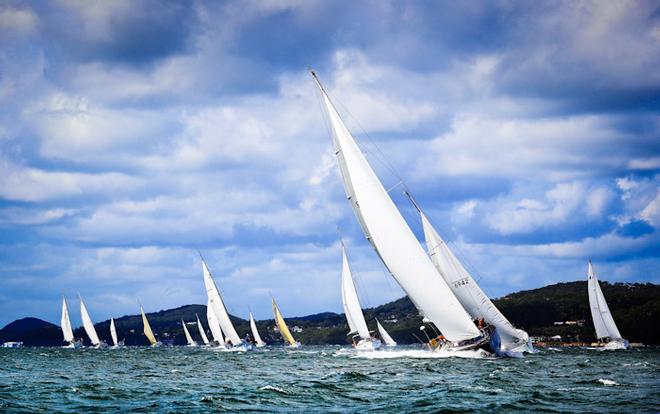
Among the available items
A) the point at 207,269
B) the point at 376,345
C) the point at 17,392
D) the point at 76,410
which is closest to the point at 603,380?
the point at 76,410

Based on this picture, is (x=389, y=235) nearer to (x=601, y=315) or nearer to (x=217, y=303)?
(x=601, y=315)

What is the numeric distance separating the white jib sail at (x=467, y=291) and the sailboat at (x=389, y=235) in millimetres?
7166

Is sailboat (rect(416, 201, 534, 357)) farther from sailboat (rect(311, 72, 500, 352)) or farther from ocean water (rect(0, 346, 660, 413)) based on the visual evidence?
ocean water (rect(0, 346, 660, 413))

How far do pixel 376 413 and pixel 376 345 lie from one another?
269 feet

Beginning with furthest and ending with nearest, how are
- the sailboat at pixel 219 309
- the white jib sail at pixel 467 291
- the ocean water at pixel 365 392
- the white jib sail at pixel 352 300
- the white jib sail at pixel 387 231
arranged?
1. the sailboat at pixel 219 309
2. the white jib sail at pixel 352 300
3. the white jib sail at pixel 467 291
4. the white jib sail at pixel 387 231
5. the ocean water at pixel 365 392

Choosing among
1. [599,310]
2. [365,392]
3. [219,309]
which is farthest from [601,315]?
[365,392]

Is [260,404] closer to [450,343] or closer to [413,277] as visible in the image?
[413,277]

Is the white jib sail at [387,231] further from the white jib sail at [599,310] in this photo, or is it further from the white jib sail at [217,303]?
the white jib sail at [217,303]

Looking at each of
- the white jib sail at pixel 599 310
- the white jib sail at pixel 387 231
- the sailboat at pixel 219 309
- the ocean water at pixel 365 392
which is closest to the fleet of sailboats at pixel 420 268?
the white jib sail at pixel 387 231

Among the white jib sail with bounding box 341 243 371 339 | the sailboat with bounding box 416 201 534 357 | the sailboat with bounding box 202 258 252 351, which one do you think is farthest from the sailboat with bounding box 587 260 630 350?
the sailboat with bounding box 202 258 252 351

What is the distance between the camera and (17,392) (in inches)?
1550

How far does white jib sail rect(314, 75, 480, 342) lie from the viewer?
53.7m

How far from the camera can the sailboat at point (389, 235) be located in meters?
53.7

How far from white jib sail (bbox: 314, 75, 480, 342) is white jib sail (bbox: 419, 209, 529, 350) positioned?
7.84 meters
